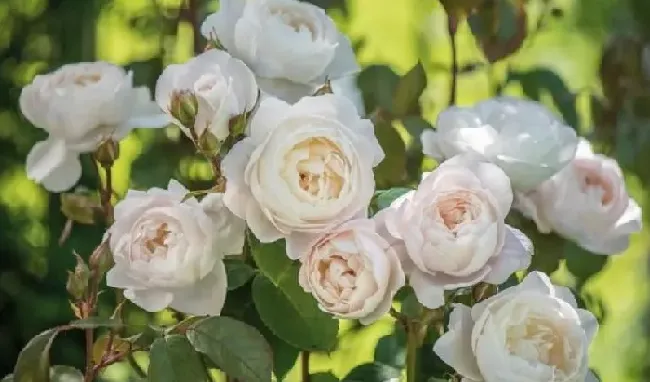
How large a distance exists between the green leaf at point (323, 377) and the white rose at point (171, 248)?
0.16 metres

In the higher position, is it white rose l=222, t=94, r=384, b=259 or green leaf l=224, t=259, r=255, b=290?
white rose l=222, t=94, r=384, b=259

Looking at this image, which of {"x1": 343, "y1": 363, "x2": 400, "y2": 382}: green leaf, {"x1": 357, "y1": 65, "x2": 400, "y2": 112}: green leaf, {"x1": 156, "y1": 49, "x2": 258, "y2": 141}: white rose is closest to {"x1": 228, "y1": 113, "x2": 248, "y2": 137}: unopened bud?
{"x1": 156, "y1": 49, "x2": 258, "y2": 141}: white rose

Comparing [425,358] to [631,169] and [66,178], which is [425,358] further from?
[631,169]

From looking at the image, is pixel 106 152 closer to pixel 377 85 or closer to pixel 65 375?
pixel 65 375

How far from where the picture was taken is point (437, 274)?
453 mm

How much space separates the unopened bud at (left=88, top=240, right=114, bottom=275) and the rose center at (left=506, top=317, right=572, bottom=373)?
9.2 inches

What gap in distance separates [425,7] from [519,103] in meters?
0.62

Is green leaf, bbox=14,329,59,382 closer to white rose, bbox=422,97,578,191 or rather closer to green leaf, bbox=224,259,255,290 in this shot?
green leaf, bbox=224,259,255,290

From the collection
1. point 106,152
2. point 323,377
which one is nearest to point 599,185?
point 323,377

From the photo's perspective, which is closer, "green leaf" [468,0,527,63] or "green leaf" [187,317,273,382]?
"green leaf" [187,317,273,382]

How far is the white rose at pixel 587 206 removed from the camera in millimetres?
584

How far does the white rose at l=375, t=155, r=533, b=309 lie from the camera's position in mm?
438

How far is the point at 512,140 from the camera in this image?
1.78ft

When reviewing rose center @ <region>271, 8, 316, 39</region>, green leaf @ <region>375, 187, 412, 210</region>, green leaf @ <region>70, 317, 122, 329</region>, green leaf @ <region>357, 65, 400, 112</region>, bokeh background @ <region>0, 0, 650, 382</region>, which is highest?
rose center @ <region>271, 8, 316, 39</region>
